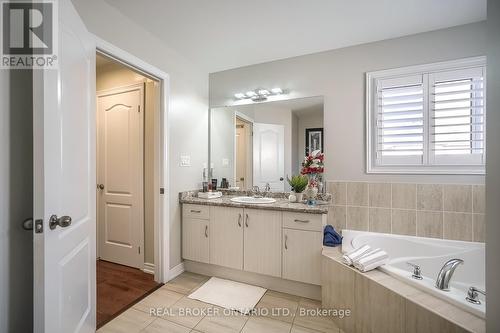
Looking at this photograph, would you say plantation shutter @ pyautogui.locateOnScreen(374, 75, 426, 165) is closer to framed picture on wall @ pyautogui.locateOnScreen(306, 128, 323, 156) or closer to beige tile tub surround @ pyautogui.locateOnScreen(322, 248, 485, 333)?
framed picture on wall @ pyautogui.locateOnScreen(306, 128, 323, 156)

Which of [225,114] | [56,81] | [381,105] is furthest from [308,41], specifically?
[56,81]

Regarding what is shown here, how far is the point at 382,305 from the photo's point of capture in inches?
56.1

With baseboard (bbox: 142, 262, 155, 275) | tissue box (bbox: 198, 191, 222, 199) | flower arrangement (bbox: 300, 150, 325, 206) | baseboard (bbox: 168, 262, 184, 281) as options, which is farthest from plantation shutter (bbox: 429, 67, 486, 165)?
baseboard (bbox: 142, 262, 155, 275)

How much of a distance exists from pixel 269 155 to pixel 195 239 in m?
1.34

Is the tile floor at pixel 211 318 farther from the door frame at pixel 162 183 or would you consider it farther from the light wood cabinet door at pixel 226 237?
the light wood cabinet door at pixel 226 237

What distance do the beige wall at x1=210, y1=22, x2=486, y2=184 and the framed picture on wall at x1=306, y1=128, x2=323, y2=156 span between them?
7cm

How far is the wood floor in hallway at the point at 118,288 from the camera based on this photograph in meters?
1.92

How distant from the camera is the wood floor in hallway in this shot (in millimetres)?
1920

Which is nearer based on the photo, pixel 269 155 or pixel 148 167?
pixel 148 167

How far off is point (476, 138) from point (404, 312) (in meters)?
1.76

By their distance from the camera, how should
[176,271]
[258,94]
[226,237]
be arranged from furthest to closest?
1. [258,94]
2. [176,271]
3. [226,237]

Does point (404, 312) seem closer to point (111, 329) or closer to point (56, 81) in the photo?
point (111, 329)

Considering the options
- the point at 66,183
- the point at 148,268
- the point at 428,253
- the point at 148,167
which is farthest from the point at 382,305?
the point at 148,167

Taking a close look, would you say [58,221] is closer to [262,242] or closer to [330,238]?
[262,242]
